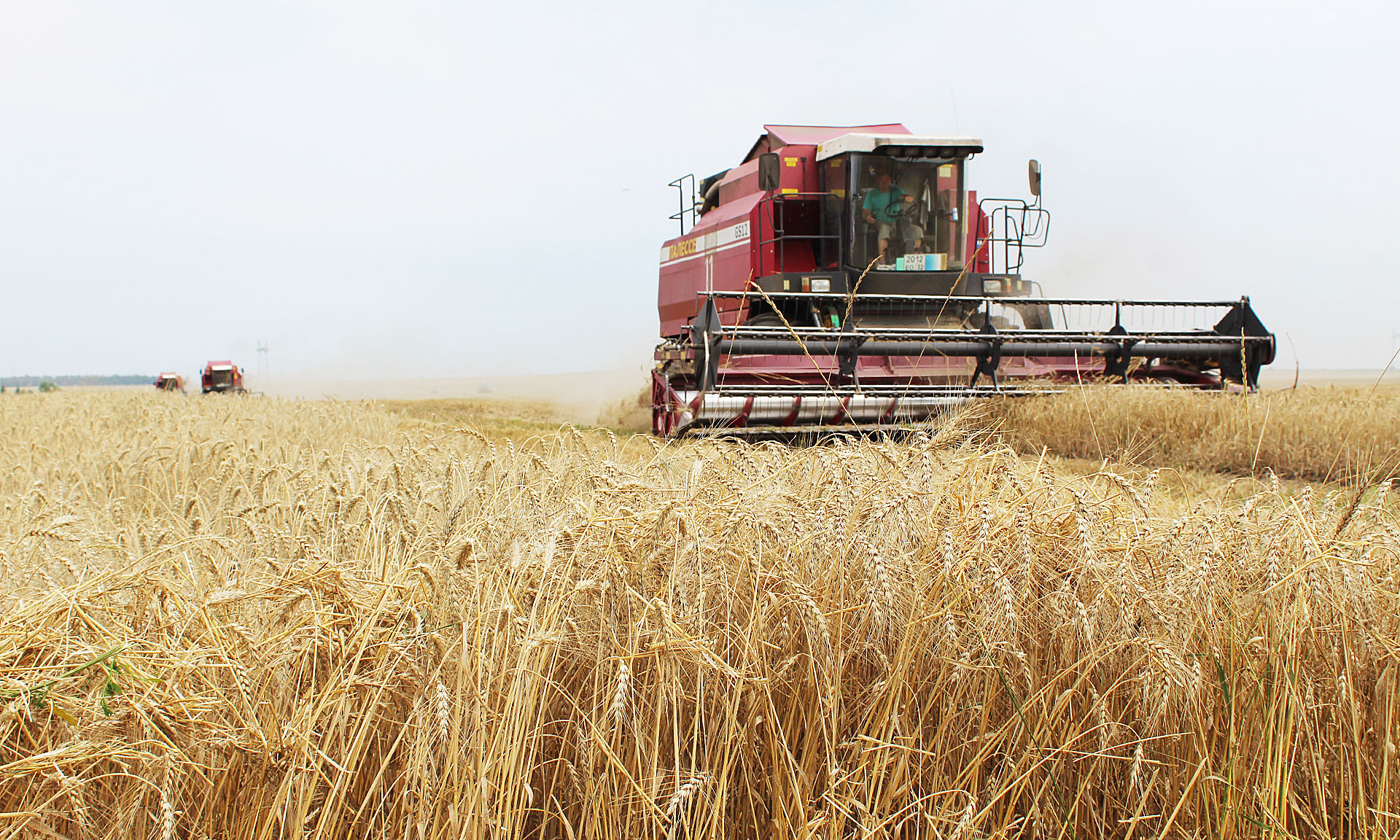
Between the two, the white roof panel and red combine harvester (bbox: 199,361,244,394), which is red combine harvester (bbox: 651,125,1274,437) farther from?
red combine harvester (bbox: 199,361,244,394)

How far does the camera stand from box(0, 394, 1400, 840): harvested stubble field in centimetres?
141

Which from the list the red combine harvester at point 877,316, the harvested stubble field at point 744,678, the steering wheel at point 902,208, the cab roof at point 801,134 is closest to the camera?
the harvested stubble field at point 744,678

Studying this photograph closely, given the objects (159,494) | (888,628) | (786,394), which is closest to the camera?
(888,628)

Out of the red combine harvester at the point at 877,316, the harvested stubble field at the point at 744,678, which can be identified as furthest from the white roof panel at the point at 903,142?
the harvested stubble field at the point at 744,678

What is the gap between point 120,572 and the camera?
5.76 feet

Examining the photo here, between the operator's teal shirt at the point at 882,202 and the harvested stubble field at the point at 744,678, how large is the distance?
24.5 ft

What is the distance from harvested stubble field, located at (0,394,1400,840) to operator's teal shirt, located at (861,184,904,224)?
24.5ft

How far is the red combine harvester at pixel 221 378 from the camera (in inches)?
1234

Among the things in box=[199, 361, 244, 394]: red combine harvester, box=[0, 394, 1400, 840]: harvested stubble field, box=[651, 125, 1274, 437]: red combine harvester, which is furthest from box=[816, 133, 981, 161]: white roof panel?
box=[199, 361, 244, 394]: red combine harvester

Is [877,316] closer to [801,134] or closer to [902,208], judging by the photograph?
[902,208]

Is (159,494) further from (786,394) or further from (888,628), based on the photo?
(786,394)

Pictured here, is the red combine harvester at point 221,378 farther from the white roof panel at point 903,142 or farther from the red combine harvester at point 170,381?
the white roof panel at point 903,142

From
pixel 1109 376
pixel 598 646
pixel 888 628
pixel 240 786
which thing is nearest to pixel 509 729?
pixel 598 646

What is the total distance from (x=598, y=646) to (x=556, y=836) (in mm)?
319
